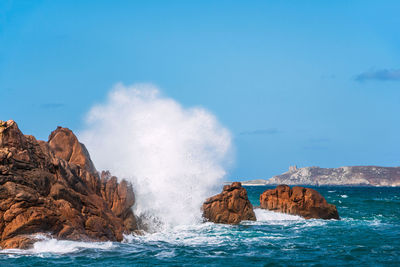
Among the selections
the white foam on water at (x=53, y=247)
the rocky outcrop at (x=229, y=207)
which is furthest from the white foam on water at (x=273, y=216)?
the white foam on water at (x=53, y=247)

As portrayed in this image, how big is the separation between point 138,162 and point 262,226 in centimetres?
788

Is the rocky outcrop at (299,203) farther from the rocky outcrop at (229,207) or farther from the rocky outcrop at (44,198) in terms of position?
the rocky outcrop at (44,198)

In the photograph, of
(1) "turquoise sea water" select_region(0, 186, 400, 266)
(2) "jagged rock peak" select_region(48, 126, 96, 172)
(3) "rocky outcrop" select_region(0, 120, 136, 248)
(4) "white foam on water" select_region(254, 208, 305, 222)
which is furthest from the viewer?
(4) "white foam on water" select_region(254, 208, 305, 222)

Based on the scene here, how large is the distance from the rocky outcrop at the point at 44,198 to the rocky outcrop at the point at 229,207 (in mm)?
7565

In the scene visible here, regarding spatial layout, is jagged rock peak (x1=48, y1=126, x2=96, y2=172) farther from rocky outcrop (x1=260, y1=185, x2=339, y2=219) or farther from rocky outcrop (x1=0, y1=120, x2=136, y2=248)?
rocky outcrop (x1=260, y1=185, x2=339, y2=219)

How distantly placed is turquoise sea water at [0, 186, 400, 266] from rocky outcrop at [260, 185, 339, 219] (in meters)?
6.79

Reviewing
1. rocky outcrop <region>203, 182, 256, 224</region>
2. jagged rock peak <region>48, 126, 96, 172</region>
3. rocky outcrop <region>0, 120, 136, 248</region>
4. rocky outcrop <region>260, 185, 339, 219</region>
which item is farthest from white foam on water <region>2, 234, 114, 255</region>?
rocky outcrop <region>260, 185, 339, 219</region>

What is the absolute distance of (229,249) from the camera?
56.6 feet

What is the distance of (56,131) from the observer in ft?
70.6

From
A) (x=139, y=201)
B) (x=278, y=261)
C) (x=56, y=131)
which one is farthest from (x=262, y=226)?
(x=56, y=131)

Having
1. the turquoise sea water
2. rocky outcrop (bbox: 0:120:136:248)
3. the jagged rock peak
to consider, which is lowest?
the turquoise sea water

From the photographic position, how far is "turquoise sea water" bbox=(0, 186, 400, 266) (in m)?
14.3

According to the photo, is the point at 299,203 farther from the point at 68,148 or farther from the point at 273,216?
the point at 68,148

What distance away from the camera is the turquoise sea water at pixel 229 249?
14309 mm
